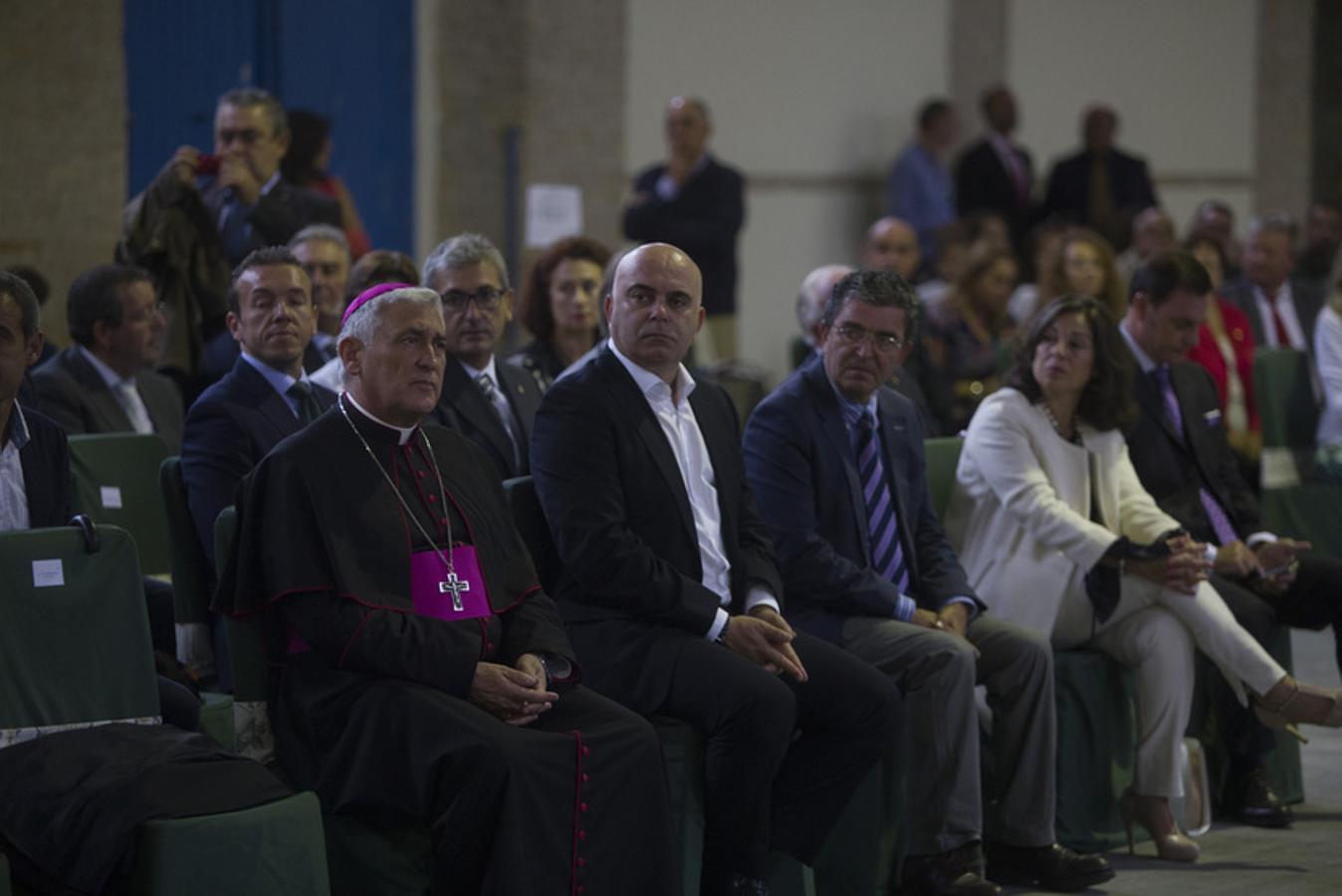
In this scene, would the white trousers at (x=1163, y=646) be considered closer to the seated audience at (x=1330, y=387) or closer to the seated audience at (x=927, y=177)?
the seated audience at (x=1330, y=387)

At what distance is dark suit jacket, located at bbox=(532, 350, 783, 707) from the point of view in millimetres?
3857

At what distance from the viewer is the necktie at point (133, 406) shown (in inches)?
198

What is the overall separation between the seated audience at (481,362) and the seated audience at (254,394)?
1.11 ft

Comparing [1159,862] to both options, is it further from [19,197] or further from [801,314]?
[19,197]

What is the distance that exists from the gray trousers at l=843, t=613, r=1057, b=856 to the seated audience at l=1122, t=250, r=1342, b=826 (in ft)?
2.91

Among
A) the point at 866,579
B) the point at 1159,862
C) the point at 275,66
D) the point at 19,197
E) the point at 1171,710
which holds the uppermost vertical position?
the point at 275,66

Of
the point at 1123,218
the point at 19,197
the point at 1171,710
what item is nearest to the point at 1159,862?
the point at 1171,710

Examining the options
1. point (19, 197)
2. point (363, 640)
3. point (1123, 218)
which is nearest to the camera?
point (363, 640)

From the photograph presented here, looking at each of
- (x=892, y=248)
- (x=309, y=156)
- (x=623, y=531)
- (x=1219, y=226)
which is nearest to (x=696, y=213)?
(x=892, y=248)

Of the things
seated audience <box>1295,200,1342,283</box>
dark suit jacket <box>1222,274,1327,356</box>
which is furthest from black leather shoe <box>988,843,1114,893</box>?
seated audience <box>1295,200,1342,283</box>

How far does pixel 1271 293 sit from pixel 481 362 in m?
4.36

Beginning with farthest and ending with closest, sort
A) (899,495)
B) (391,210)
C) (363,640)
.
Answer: (391,210)
(899,495)
(363,640)

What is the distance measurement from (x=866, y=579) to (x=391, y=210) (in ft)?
15.8

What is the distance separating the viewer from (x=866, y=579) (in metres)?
4.29
